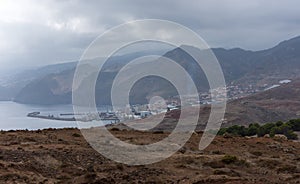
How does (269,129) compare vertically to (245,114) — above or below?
above

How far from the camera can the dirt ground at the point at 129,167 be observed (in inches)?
584

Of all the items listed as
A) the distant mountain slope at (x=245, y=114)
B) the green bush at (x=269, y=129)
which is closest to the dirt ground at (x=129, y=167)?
the green bush at (x=269, y=129)

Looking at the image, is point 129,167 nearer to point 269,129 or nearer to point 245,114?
point 269,129

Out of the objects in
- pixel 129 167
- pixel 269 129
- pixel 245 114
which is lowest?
pixel 245 114

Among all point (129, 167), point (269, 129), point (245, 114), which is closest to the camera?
point (129, 167)

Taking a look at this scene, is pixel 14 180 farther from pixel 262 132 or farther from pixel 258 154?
pixel 262 132

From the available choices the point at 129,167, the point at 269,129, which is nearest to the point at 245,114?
the point at 269,129

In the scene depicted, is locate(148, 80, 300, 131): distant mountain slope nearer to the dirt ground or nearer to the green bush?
the green bush

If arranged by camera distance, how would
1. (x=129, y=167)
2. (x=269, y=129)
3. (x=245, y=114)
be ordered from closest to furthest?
1. (x=129, y=167)
2. (x=269, y=129)
3. (x=245, y=114)

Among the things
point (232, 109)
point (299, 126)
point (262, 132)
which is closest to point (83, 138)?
point (262, 132)

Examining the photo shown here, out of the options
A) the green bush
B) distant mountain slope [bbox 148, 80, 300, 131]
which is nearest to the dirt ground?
the green bush

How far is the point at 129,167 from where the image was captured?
Result: 1678cm

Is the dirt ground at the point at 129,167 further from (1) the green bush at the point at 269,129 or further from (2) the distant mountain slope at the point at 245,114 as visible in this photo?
(2) the distant mountain slope at the point at 245,114

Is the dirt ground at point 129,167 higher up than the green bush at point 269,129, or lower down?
higher up
